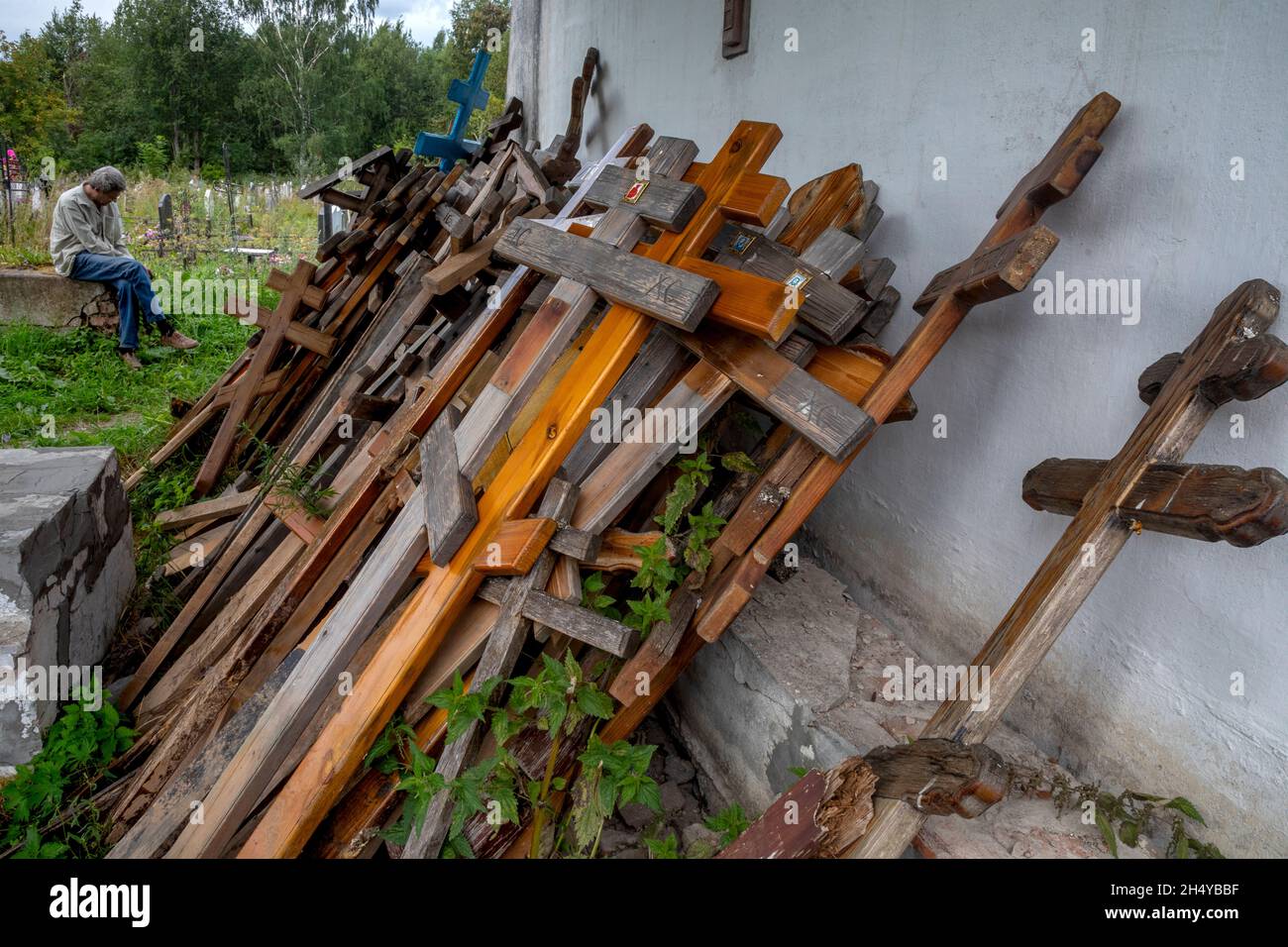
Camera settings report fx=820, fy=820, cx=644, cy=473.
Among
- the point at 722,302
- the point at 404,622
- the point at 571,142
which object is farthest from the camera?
the point at 571,142

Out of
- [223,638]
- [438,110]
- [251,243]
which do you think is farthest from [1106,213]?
[438,110]

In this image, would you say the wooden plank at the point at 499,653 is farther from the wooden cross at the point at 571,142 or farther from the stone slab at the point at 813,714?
the wooden cross at the point at 571,142

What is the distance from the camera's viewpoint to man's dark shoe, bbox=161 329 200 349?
8734mm

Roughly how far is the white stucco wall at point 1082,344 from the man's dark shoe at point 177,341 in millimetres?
7577

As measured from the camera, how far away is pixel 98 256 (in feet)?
27.6

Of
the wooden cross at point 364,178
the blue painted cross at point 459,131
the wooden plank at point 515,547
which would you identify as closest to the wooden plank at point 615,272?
the wooden plank at point 515,547

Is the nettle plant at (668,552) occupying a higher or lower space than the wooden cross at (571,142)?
lower

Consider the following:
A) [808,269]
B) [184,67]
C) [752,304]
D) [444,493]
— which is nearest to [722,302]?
[752,304]

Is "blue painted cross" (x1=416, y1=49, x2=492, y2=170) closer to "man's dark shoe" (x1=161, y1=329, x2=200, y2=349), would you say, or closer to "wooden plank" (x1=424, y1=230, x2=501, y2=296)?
"wooden plank" (x1=424, y1=230, x2=501, y2=296)

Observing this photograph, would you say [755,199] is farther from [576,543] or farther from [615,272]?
[576,543]

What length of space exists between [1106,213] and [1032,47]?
1.94 feet

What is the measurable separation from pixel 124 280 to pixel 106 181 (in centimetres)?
101

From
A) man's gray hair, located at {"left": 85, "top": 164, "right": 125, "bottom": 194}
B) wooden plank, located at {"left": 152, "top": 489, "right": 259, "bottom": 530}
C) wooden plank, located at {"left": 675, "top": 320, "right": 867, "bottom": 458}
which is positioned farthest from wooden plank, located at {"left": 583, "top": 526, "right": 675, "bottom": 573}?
man's gray hair, located at {"left": 85, "top": 164, "right": 125, "bottom": 194}

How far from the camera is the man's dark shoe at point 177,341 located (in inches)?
344
